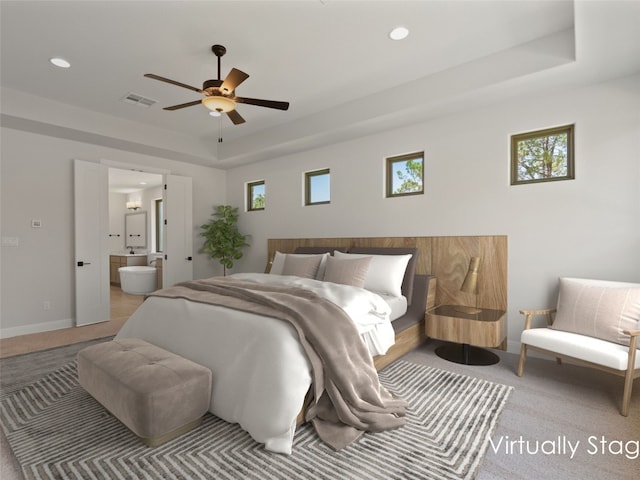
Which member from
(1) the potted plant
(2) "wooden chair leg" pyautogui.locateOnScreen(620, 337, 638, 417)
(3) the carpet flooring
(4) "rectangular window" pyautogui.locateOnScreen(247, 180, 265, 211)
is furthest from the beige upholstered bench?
(4) "rectangular window" pyautogui.locateOnScreen(247, 180, 265, 211)

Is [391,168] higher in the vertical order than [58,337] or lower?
higher

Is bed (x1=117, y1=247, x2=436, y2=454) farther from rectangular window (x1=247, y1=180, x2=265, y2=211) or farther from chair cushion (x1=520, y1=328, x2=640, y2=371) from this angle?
rectangular window (x1=247, y1=180, x2=265, y2=211)

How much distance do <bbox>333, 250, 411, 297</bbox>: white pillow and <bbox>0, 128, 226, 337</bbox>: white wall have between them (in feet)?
13.4

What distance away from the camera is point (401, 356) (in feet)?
10.8

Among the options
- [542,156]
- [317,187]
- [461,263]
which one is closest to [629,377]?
[461,263]

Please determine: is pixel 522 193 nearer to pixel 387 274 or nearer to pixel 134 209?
pixel 387 274

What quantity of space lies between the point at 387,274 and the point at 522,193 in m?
1.55

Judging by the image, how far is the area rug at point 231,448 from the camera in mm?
1667

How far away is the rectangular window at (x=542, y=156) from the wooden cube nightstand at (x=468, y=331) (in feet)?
4.59

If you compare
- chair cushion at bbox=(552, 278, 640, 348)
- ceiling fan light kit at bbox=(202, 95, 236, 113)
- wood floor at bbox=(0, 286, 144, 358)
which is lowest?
wood floor at bbox=(0, 286, 144, 358)

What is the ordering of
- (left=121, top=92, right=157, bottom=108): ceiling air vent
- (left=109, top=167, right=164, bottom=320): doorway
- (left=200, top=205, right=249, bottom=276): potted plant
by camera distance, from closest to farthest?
(left=121, top=92, right=157, bottom=108): ceiling air vent → (left=200, top=205, right=249, bottom=276): potted plant → (left=109, top=167, right=164, bottom=320): doorway

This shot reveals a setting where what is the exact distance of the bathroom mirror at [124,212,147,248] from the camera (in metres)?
8.82

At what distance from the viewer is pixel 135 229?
29.7 ft

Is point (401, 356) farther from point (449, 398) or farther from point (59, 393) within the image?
point (59, 393)
